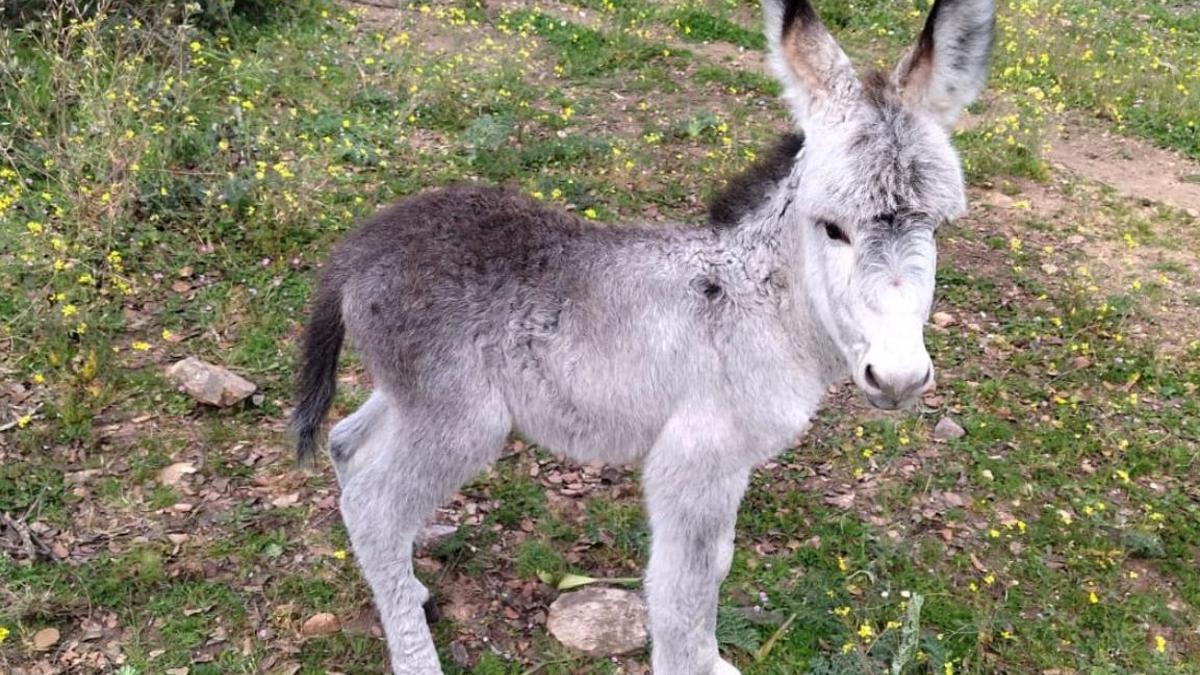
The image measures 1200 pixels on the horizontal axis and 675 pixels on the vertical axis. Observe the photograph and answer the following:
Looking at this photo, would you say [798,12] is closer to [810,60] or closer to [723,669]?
[810,60]

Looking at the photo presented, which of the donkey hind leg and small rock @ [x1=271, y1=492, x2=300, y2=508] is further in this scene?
small rock @ [x1=271, y1=492, x2=300, y2=508]

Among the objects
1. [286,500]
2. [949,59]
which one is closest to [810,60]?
[949,59]

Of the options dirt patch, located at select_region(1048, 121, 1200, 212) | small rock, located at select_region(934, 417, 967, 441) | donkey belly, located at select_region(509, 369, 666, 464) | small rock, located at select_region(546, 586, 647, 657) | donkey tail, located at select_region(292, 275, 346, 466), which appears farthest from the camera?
dirt patch, located at select_region(1048, 121, 1200, 212)

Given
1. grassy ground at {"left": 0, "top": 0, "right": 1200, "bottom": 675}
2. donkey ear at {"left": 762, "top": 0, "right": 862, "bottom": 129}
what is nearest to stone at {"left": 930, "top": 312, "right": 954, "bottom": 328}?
grassy ground at {"left": 0, "top": 0, "right": 1200, "bottom": 675}

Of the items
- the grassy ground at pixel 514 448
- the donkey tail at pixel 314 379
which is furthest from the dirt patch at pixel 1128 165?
the donkey tail at pixel 314 379

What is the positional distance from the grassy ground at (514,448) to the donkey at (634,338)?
788 millimetres

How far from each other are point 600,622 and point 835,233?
2024mm

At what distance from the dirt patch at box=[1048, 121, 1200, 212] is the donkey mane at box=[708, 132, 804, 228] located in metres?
6.13

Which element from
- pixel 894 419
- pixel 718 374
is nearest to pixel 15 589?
pixel 718 374

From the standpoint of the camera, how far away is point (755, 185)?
306 cm

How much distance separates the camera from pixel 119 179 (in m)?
5.42

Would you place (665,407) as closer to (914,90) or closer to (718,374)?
(718,374)

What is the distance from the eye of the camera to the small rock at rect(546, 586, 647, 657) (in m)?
3.59

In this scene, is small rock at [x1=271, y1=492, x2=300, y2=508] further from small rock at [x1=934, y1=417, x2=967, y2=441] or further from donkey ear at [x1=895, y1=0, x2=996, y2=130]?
small rock at [x1=934, y1=417, x2=967, y2=441]
